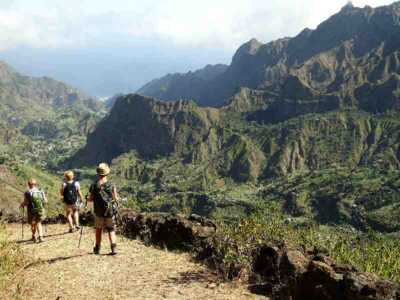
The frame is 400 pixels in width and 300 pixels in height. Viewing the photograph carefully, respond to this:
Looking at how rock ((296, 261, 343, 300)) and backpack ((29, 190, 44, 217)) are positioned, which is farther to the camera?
backpack ((29, 190, 44, 217))

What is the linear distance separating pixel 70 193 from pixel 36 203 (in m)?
2.21

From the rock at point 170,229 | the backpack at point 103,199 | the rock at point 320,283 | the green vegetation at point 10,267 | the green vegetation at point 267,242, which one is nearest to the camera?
the rock at point 320,283

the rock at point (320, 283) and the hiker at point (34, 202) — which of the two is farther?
the hiker at point (34, 202)

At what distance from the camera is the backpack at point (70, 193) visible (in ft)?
76.1

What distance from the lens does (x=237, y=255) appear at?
16.0 m

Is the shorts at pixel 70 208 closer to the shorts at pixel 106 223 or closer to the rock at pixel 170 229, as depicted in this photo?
the rock at pixel 170 229

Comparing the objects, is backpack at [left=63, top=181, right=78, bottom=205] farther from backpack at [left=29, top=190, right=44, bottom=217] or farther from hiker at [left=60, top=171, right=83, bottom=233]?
backpack at [left=29, top=190, right=44, bottom=217]

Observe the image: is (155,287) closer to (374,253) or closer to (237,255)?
(237,255)

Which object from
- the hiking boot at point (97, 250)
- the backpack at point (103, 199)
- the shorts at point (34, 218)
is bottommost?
the hiking boot at point (97, 250)

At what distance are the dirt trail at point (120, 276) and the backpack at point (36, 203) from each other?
5.29ft

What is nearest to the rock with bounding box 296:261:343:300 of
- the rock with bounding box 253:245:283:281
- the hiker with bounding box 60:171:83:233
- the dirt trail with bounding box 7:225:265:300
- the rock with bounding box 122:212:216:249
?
the rock with bounding box 253:245:283:281

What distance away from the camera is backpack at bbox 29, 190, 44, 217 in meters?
21.1

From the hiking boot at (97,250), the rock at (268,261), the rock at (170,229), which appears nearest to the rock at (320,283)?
the rock at (268,261)

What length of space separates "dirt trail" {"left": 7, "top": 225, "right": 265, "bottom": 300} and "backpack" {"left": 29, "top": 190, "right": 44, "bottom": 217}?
161cm
